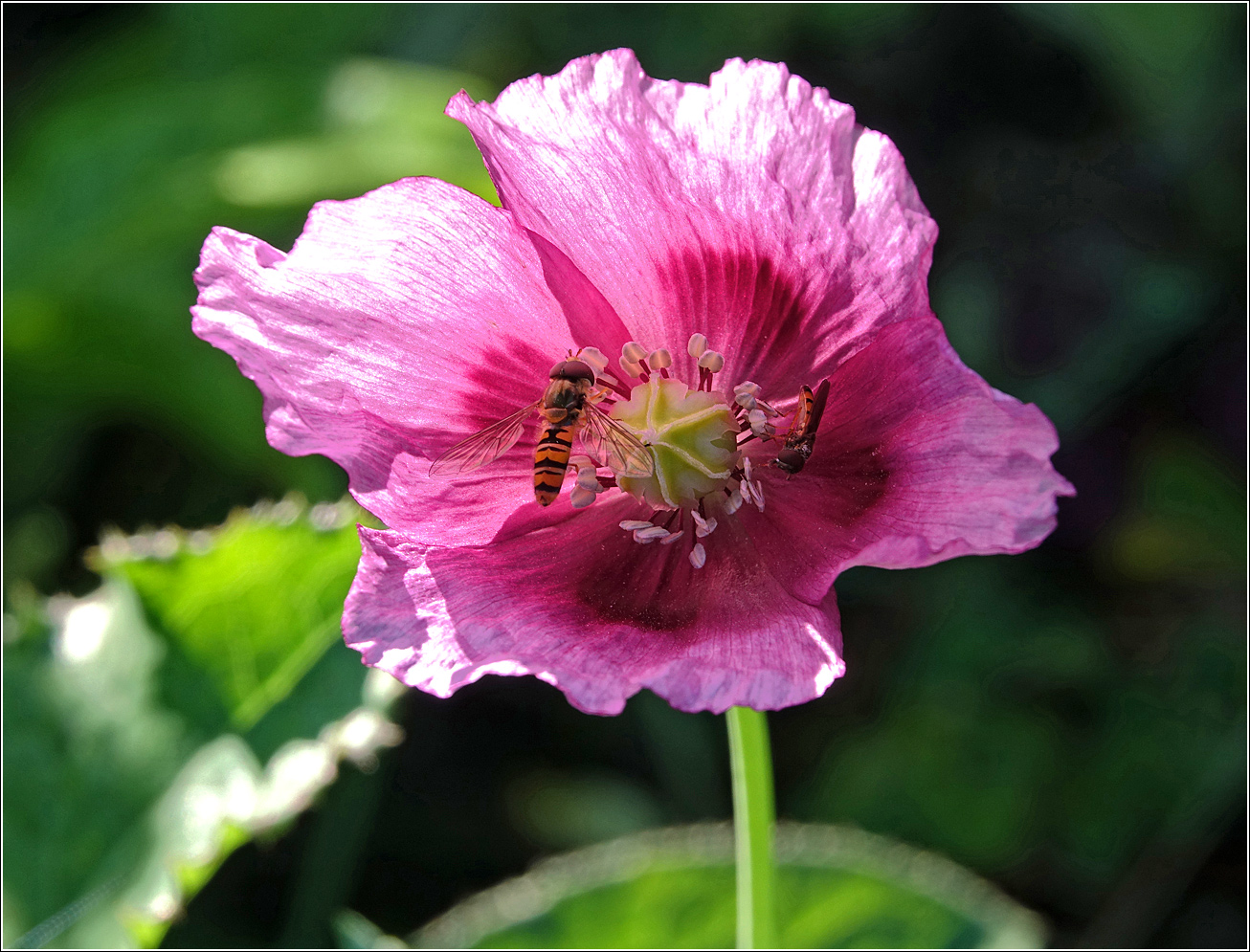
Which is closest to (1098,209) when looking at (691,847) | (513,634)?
(691,847)

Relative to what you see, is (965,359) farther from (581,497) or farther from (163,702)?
(163,702)

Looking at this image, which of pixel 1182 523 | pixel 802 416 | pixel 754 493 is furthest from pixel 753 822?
pixel 1182 523

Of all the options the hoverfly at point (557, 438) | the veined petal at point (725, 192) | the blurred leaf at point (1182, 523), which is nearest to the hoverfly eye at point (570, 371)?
the hoverfly at point (557, 438)

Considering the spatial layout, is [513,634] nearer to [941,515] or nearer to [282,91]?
[941,515]

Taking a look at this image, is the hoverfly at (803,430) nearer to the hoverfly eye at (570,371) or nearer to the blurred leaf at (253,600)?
the hoverfly eye at (570,371)

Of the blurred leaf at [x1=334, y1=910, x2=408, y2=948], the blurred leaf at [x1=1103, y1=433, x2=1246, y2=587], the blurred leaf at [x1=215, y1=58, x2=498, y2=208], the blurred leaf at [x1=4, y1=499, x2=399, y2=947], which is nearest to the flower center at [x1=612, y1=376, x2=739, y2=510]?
the blurred leaf at [x1=4, y1=499, x2=399, y2=947]
